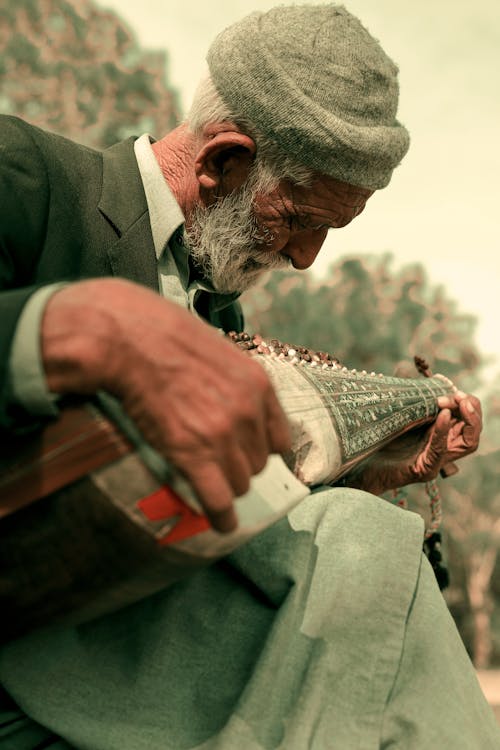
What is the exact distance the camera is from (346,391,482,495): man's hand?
11.8 ft

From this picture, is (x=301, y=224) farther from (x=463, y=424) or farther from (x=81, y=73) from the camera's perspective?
(x=81, y=73)

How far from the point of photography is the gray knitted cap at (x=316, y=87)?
3139mm

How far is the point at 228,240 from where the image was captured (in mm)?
3494

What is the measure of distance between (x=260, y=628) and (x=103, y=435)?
3.02 feet

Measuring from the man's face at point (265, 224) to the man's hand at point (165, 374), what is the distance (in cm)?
190

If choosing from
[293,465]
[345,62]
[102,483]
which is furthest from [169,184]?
[102,483]

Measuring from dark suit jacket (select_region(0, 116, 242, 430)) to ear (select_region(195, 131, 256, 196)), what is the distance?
31 centimetres

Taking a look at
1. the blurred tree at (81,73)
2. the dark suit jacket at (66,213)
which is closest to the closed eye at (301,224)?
the dark suit jacket at (66,213)

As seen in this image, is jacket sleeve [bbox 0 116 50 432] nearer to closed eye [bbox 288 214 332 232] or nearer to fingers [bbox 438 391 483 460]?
closed eye [bbox 288 214 332 232]

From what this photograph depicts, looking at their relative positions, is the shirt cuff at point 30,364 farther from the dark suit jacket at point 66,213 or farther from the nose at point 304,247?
the nose at point 304,247

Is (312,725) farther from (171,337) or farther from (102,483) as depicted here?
(171,337)

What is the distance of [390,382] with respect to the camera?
11.5 feet

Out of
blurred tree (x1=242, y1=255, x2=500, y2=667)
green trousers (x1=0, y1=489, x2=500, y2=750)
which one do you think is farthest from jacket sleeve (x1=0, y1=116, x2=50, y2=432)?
blurred tree (x1=242, y1=255, x2=500, y2=667)

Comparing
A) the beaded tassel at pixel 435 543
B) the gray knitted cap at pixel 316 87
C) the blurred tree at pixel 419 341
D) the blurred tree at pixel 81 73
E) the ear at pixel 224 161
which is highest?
the gray knitted cap at pixel 316 87
